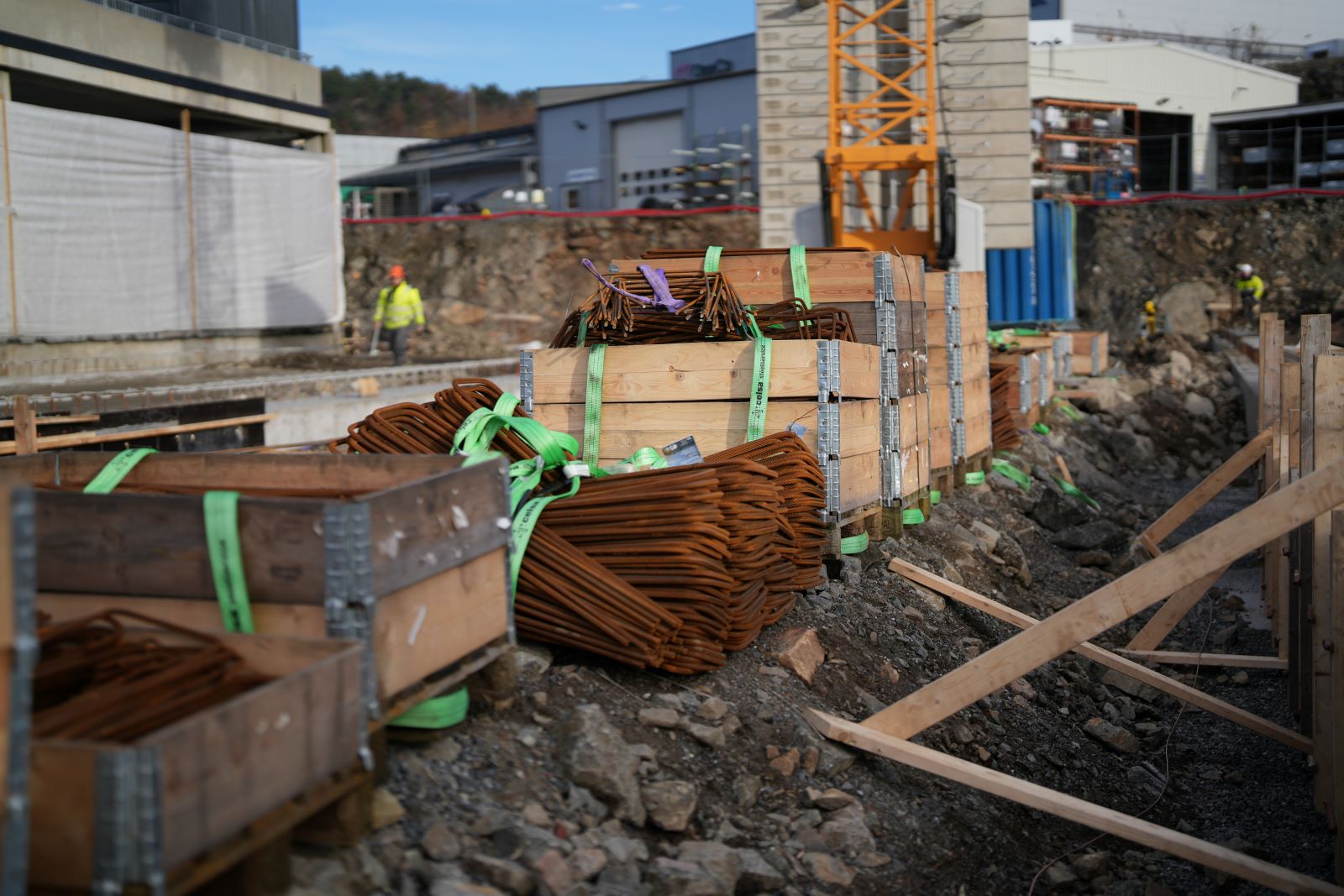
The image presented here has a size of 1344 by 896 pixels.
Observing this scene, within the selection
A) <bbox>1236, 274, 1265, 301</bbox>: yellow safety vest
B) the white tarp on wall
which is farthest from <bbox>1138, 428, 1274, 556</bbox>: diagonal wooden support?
<bbox>1236, 274, 1265, 301</bbox>: yellow safety vest

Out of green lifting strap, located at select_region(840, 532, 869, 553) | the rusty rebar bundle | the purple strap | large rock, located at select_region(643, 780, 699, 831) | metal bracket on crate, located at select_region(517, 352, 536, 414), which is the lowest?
large rock, located at select_region(643, 780, 699, 831)

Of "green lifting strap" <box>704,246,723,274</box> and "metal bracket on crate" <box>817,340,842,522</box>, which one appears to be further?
"green lifting strap" <box>704,246,723,274</box>

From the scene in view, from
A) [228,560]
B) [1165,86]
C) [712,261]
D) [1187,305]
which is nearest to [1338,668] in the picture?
[712,261]

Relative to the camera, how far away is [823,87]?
26.6m

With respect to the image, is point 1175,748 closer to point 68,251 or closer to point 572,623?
point 572,623

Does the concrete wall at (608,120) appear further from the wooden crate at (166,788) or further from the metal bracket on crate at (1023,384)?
the wooden crate at (166,788)

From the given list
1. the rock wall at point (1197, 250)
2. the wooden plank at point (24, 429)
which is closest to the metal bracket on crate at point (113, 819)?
the wooden plank at point (24, 429)

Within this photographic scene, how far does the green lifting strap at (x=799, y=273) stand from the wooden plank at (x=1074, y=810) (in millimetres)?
2841

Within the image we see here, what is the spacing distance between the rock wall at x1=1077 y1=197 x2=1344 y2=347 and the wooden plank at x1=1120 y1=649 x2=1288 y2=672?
26222 mm

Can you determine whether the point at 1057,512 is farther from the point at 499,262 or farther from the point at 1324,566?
the point at 499,262

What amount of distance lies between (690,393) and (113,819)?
13.0 ft

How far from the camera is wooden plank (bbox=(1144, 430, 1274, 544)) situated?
9.46 m

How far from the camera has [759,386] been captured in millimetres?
6066

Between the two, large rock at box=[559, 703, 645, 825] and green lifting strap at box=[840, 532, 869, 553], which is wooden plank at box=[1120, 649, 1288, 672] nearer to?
green lifting strap at box=[840, 532, 869, 553]
